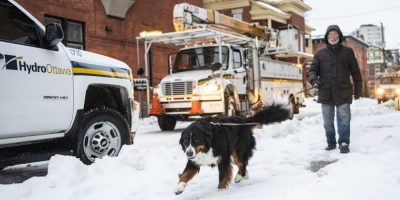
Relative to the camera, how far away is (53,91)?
5.91 metres

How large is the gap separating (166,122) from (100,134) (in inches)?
→ 292

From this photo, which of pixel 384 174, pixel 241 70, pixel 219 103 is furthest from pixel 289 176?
pixel 241 70

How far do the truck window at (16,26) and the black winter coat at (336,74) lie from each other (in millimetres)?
4358

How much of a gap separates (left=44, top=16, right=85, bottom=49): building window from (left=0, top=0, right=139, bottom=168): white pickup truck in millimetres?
11752

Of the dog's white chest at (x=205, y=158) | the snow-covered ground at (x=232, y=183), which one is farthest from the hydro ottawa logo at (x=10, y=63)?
the dog's white chest at (x=205, y=158)

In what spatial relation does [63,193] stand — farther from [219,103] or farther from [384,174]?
[219,103]

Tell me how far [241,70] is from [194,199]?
32.8ft

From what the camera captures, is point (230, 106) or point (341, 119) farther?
point (230, 106)

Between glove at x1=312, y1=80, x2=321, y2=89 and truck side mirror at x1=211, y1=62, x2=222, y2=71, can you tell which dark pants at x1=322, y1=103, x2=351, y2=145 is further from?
truck side mirror at x1=211, y1=62, x2=222, y2=71

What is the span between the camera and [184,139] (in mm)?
4906

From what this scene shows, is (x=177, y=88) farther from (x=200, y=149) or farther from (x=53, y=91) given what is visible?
(x=200, y=149)

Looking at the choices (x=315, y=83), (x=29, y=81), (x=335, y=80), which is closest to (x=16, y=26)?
(x=29, y=81)

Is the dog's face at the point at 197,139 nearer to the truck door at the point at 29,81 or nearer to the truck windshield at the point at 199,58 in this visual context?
the truck door at the point at 29,81

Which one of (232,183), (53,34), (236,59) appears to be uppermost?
(236,59)
